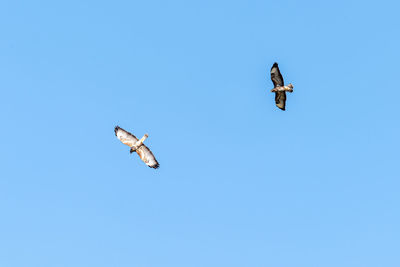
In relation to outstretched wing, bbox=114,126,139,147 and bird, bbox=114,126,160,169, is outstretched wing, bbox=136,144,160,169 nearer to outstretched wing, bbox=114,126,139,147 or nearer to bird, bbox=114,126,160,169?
bird, bbox=114,126,160,169

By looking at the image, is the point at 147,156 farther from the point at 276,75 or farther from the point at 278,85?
the point at 276,75

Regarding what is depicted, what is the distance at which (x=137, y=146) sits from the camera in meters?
57.2

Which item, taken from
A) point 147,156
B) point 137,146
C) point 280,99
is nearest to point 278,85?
point 280,99

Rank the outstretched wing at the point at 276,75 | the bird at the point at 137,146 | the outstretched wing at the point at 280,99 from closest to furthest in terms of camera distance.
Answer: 1. the bird at the point at 137,146
2. the outstretched wing at the point at 276,75
3. the outstretched wing at the point at 280,99

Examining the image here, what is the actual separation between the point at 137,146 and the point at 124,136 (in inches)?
72.1

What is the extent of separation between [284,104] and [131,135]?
16.4m

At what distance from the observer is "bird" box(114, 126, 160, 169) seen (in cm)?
5734

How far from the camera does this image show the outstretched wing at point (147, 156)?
2261 inches

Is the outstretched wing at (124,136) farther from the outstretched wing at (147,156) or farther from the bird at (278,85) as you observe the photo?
the bird at (278,85)

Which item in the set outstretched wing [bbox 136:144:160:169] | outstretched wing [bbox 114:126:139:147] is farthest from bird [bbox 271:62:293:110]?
outstretched wing [bbox 114:126:139:147]

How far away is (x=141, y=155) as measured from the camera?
5772cm

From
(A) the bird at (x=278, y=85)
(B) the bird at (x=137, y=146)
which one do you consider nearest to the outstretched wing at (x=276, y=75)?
(A) the bird at (x=278, y=85)

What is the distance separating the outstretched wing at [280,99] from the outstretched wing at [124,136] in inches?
612

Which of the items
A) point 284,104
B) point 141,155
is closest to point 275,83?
point 284,104
